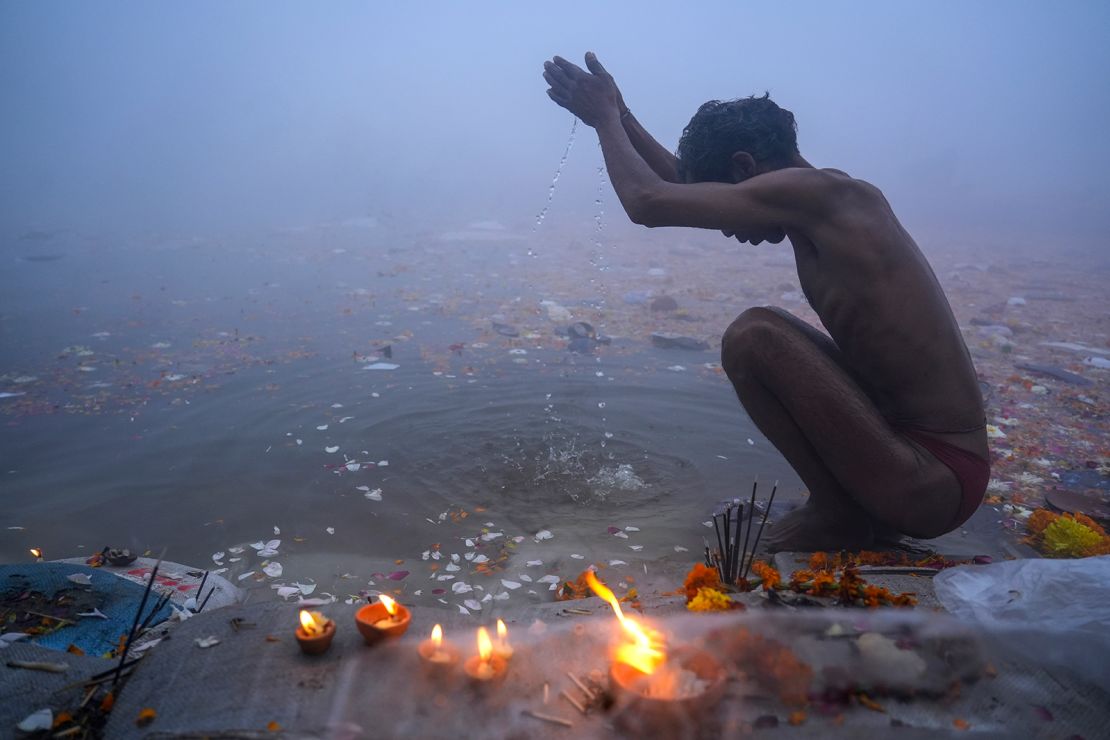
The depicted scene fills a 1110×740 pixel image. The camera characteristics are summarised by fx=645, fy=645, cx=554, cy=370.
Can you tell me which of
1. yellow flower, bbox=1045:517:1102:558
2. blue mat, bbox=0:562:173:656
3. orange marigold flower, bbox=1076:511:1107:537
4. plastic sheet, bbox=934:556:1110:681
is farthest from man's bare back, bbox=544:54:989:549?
blue mat, bbox=0:562:173:656

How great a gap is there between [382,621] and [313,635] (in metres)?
0.18

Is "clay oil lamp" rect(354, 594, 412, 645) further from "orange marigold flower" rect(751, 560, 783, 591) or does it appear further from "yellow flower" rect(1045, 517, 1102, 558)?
"yellow flower" rect(1045, 517, 1102, 558)

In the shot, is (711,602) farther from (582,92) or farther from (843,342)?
(582,92)

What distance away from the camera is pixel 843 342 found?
2.41 meters

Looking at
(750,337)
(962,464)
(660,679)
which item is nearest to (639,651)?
(660,679)

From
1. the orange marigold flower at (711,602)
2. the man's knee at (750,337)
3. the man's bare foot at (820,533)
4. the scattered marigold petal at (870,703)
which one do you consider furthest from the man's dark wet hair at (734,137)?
the scattered marigold petal at (870,703)

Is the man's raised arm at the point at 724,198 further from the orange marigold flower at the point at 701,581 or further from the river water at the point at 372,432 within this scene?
the river water at the point at 372,432

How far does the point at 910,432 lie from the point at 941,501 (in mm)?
263

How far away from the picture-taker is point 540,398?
5156mm

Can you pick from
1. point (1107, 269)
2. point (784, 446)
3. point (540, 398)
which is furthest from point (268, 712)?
point (1107, 269)

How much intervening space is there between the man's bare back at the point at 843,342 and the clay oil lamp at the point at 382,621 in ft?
5.16

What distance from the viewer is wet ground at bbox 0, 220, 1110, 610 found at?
126 inches

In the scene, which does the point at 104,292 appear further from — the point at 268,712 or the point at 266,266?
the point at 268,712

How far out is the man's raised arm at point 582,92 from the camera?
2.89m
